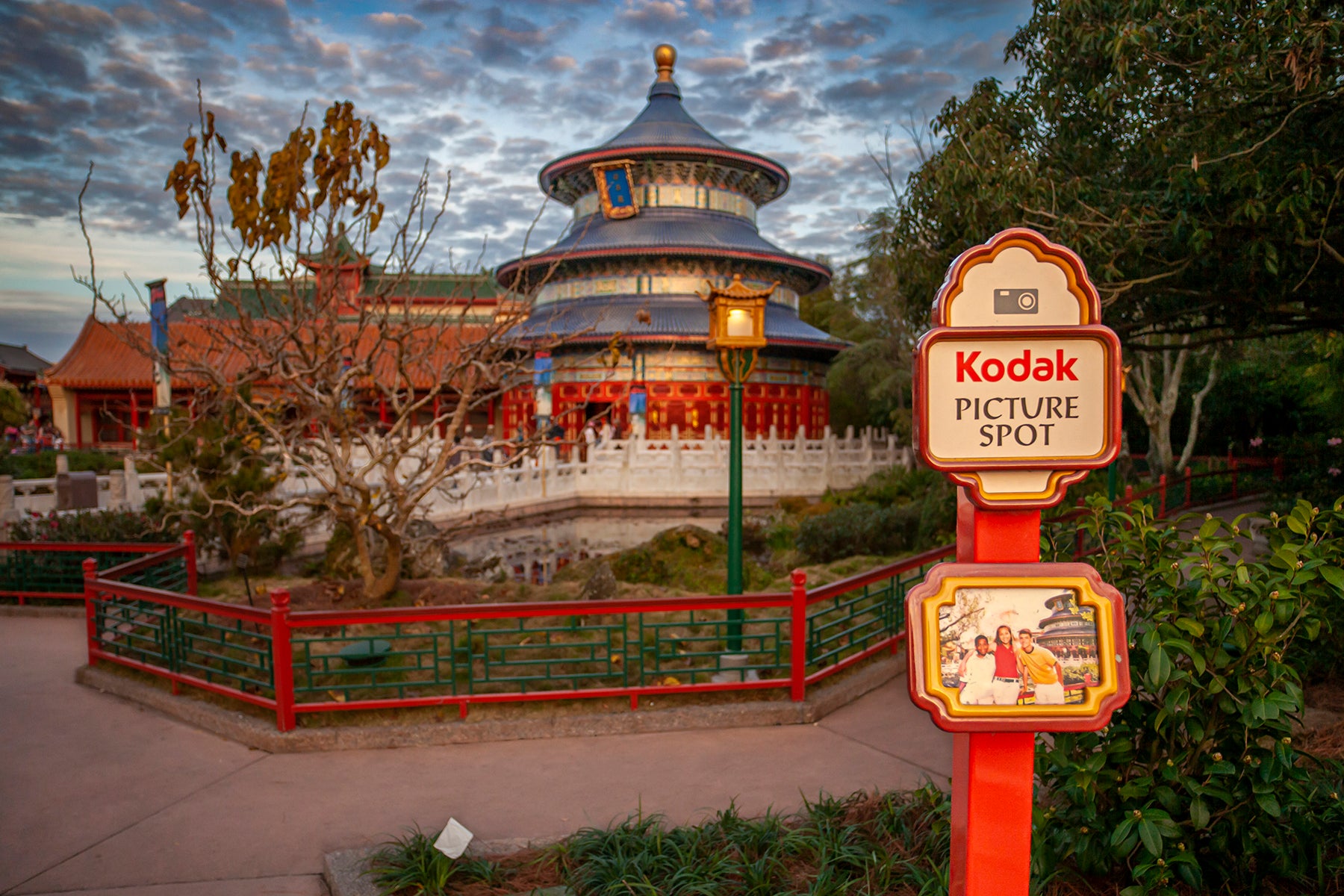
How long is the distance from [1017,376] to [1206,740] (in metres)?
1.83

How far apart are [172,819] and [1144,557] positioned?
519cm

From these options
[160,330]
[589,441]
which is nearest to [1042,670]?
[160,330]

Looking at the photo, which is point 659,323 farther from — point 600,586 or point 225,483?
point 600,586

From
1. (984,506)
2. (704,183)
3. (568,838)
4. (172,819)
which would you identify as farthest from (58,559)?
(704,183)

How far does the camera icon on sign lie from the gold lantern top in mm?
5027

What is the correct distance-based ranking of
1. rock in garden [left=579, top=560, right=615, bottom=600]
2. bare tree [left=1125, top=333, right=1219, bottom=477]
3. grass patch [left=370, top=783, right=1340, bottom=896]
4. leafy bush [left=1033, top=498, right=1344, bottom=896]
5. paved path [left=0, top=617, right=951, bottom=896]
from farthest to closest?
bare tree [left=1125, top=333, right=1219, bottom=477], rock in garden [left=579, top=560, right=615, bottom=600], paved path [left=0, top=617, right=951, bottom=896], grass patch [left=370, top=783, right=1340, bottom=896], leafy bush [left=1033, top=498, right=1344, bottom=896]

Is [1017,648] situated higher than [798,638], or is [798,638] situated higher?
[1017,648]

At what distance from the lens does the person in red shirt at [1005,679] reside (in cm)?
230

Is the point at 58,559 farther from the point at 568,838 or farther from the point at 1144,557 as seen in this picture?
the point at 1144,557

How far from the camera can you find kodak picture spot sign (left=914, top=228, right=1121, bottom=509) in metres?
2.29

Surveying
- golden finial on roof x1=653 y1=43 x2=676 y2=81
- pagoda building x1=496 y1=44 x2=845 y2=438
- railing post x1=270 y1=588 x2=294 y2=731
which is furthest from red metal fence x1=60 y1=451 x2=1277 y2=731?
golden finial on roof x1=653 y1=43 x2=676 y2=81

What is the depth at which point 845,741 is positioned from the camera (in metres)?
5.89

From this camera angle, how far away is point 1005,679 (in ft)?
7.55

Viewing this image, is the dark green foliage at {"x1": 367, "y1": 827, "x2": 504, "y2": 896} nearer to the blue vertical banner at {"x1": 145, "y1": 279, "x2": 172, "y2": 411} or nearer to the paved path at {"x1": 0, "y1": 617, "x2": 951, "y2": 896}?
the paved path at {"x1": 0, "y1": 617, "x2": 951, "y2": 896}
